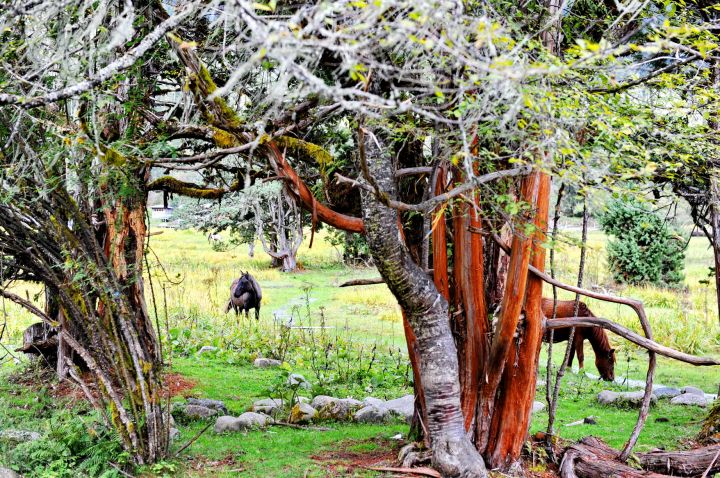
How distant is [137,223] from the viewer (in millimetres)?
7508

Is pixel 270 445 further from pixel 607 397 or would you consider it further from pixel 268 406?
pixel 607 397

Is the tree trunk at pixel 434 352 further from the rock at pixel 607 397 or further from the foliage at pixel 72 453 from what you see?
the rock at pixel 607 397

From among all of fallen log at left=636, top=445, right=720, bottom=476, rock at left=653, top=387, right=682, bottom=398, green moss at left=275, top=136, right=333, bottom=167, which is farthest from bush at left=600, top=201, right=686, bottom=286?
green moss at left=275, top=136, right=333, bottom=167

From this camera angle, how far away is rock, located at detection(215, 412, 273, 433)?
7.17 metres

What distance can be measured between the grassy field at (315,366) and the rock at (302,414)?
0.31 meters

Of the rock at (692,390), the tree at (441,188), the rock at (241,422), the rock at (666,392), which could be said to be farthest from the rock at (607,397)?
the rock at (241,422)

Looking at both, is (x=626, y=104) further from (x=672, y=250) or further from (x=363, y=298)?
(x=672, y=250)

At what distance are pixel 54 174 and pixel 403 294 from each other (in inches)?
111

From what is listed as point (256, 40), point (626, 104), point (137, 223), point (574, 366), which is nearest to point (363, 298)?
point (574, 366)

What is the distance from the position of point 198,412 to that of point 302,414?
43.8 inches

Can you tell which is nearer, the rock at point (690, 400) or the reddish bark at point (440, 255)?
the reddish bark at point (440, 255)

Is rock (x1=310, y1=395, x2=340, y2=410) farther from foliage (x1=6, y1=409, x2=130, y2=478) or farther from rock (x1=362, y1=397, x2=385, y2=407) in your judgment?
foliage (x1=6, y1=409, x2=130, y2=478)

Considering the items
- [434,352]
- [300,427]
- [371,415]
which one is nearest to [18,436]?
[300,427]

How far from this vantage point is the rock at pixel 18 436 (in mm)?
6148
